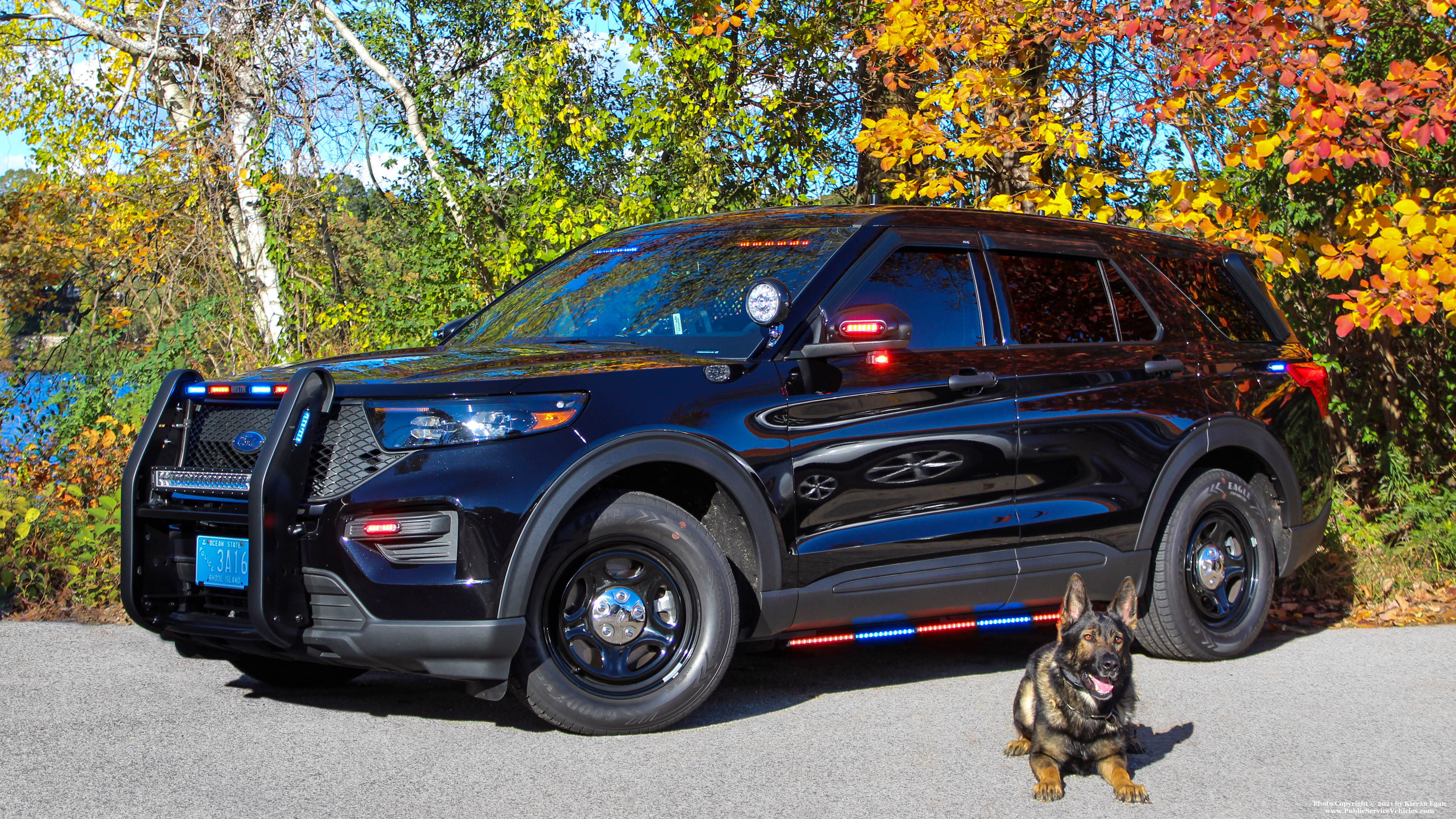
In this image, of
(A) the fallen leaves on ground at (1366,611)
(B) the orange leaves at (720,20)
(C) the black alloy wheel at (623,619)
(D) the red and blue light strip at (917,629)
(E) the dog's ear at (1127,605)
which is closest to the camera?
(E) the dog's ear at (1127,605)

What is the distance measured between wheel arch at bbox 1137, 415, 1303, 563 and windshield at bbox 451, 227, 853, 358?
1870 mm

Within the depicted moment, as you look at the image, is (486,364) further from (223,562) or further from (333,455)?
(223,562)

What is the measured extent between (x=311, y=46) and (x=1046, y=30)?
5.81m

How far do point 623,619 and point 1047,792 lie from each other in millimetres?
1448

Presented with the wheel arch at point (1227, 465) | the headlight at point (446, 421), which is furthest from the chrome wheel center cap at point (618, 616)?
the wheel arch at point (1227, 465)

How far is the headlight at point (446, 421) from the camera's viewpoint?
4066mm

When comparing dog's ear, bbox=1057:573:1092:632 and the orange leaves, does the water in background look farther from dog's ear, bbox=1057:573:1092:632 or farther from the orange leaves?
dog's ear, bbox=1057:573:1092:632

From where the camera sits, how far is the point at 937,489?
195 inches

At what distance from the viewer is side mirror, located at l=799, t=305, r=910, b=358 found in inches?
181

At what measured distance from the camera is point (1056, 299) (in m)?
5.68

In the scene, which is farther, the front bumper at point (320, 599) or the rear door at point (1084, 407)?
the rear door at point (1084, 407)

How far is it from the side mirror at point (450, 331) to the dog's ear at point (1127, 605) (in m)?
3.08

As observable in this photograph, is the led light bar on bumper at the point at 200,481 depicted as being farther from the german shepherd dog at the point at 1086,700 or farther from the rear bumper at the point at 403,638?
the german shepherd dog at the point at 1086,700

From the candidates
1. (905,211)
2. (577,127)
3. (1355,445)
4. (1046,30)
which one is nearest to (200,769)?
(905,211)
